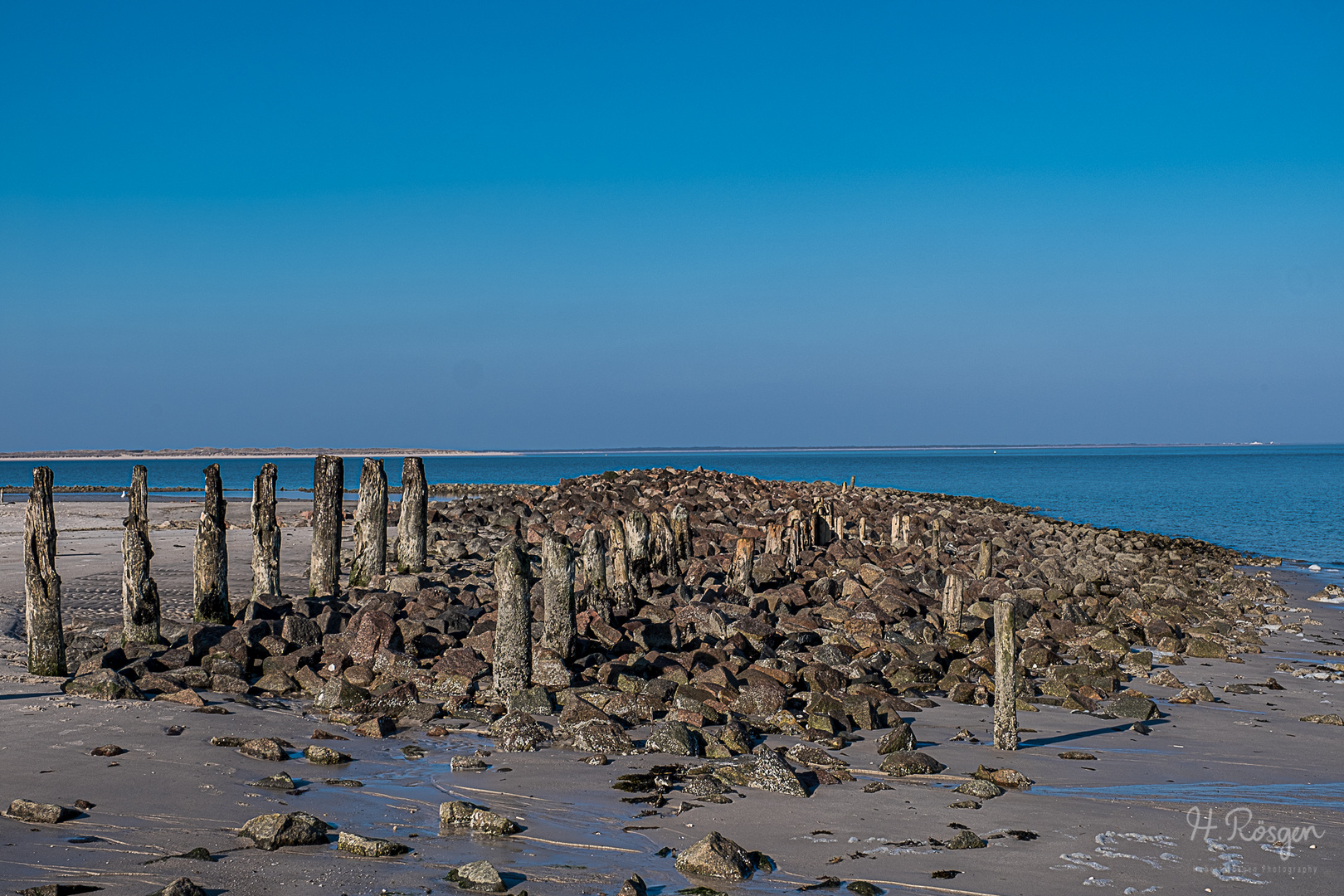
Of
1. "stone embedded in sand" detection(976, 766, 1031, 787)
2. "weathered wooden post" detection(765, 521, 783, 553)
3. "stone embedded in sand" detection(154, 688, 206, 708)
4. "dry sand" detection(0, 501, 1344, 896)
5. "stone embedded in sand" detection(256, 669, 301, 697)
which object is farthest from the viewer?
"weathered wooden post" detection(765, 521, 783, 553)

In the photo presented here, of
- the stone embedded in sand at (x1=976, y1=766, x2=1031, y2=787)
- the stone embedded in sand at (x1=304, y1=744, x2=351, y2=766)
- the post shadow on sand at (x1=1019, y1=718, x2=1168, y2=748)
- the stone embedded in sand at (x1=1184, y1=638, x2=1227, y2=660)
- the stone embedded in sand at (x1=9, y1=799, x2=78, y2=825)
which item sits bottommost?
the stone embedded in sand at (x1=1184, y1=638, x2=1227, y2=660)

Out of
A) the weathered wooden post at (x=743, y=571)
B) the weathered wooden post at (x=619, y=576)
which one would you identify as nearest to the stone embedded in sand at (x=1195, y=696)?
the weathered wooden post at (x=743, y=571)

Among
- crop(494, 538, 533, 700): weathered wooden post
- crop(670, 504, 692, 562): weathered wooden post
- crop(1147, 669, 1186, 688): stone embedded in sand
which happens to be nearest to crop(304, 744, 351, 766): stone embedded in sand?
crop(494, 538, 533, 700): weathered wooden post

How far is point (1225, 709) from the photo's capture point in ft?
36.3

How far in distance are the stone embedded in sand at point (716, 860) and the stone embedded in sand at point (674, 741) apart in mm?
2391

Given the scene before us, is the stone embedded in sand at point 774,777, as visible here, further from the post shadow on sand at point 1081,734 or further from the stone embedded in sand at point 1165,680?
the stone embedded in sand at point 1165,680

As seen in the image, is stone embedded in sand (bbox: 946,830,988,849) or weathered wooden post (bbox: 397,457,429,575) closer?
stone embedded in sand (bbox: 946,830,988,849)

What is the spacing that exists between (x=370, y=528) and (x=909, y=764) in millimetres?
10290

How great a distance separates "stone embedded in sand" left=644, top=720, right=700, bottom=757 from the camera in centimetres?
823

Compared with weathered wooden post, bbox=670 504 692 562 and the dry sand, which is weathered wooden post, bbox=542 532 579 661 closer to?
the dry sand

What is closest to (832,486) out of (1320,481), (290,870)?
(290,870)

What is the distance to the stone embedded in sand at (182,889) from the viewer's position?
4859mm

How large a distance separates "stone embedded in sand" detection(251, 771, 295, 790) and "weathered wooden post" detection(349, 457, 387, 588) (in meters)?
8.69

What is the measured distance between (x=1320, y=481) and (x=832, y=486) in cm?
6478
